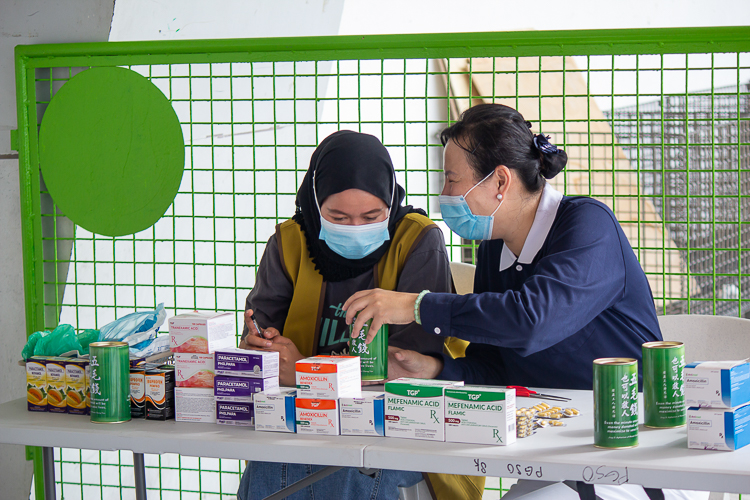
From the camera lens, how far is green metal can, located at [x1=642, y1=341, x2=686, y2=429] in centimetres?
150

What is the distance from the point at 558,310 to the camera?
1750 millimetres

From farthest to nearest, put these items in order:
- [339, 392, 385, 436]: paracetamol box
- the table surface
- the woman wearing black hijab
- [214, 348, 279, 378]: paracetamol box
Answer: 1. the woman wearing black hijab
2. [214, 348, 279, 378]: paracetamol box
3. [339, 392, 385, 436]: paracetamol box
4. the table surface

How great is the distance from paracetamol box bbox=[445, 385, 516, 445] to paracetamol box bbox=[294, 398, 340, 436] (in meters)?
0.27

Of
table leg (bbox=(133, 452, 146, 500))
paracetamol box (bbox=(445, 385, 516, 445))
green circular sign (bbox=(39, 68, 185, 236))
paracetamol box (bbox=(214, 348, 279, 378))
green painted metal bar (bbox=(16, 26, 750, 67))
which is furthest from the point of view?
green circular sign (bbox=(39, 68, 185, 236))

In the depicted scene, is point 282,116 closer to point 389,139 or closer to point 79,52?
point 79,52

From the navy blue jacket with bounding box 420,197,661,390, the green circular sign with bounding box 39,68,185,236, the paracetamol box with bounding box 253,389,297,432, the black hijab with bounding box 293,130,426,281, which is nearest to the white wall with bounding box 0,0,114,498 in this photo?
the green circular sign with bounding box 39,68,185,236

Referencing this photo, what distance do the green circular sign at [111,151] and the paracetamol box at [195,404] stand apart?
1445 millimetres

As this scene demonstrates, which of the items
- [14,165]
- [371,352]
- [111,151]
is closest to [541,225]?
[371,352]

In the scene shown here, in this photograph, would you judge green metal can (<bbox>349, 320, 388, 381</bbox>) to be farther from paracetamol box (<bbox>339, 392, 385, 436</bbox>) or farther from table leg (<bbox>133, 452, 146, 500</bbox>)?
table leg (<bbox>133, 452, 146, 500</bbox>)

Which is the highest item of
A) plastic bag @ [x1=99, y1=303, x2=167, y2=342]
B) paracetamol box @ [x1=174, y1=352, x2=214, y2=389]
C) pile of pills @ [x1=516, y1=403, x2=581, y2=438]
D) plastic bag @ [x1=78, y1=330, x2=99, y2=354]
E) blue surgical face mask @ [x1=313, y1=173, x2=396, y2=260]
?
blue surgical face mask @ [x1=313, y1=173, x2=396, y2=260]

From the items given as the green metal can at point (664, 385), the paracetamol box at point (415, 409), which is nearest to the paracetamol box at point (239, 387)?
the paracetamol box at point (415, 409)

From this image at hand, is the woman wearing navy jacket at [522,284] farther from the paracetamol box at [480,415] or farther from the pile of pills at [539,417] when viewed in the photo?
the paracetamol box at [480,415]

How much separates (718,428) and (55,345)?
170 cm

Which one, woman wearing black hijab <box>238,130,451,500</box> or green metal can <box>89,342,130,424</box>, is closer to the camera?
green metal can <box>89,342,130,424</box>
